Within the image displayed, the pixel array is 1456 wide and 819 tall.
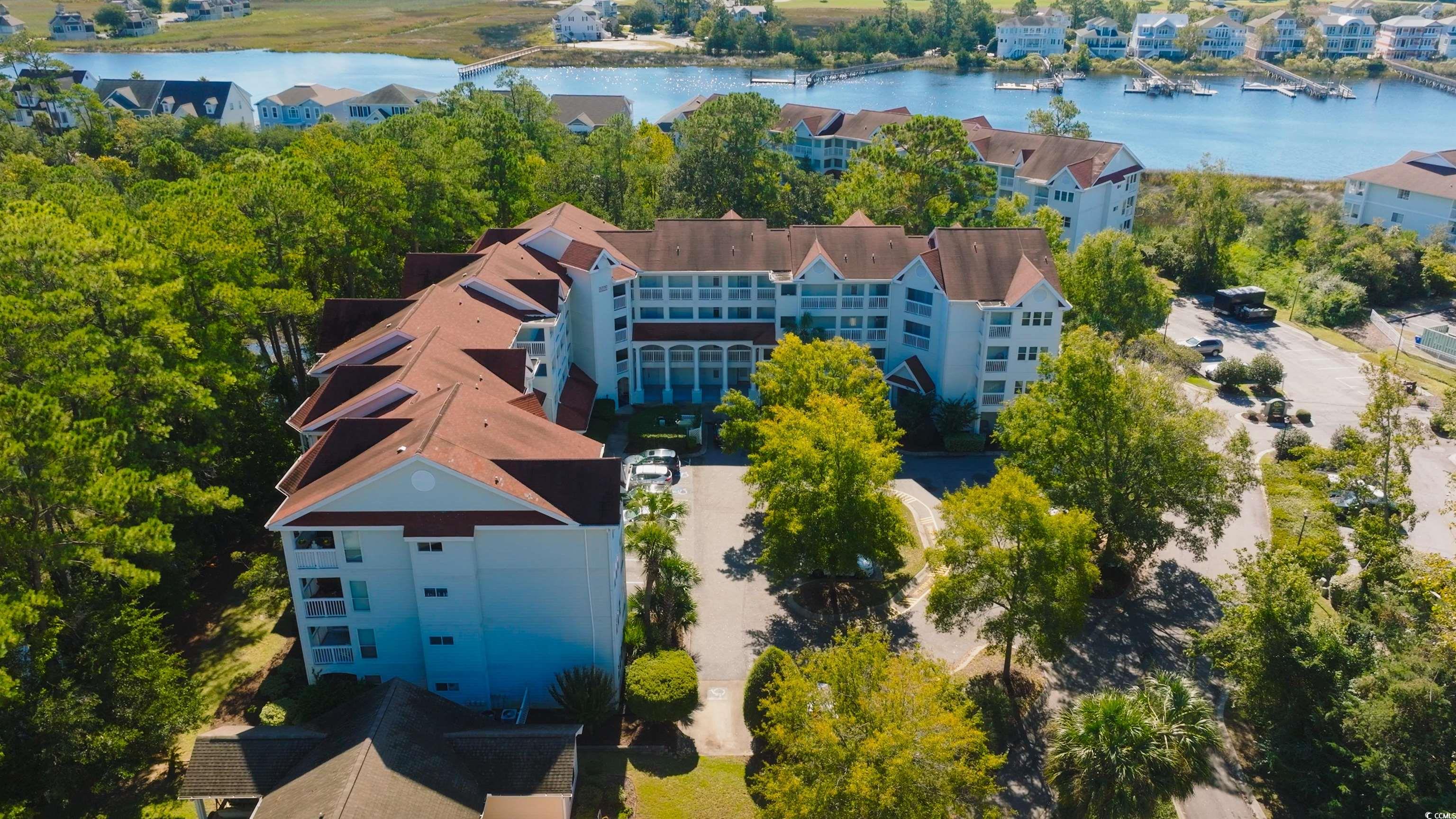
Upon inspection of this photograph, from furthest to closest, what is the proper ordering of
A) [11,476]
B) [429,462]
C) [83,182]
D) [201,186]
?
1. [83,182]
2. [201,186]
3. [429,462]
4. [11,476]

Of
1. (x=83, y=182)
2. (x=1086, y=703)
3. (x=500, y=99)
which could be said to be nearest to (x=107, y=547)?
(x=1086, y=703)

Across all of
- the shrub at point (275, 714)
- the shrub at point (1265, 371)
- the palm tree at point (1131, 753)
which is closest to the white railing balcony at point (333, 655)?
the shrub at point (275, 714)

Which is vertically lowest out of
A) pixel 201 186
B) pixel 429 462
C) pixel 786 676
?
pixel 786 676

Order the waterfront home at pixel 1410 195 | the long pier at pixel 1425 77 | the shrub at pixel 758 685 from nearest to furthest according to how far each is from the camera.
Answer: the shrub at pixel 758 685
the waterfront home at pixel 1410 195
the long pier at pixel 1425 77

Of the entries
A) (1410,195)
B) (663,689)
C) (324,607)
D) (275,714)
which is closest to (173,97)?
(324,607)

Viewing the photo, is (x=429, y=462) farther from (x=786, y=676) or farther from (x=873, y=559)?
(x=873, y=559)

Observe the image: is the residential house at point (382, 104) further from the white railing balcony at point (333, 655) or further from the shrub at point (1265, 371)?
the white railing balcony at point (333, 655)

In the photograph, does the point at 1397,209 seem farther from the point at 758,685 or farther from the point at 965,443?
the point at 758,685
